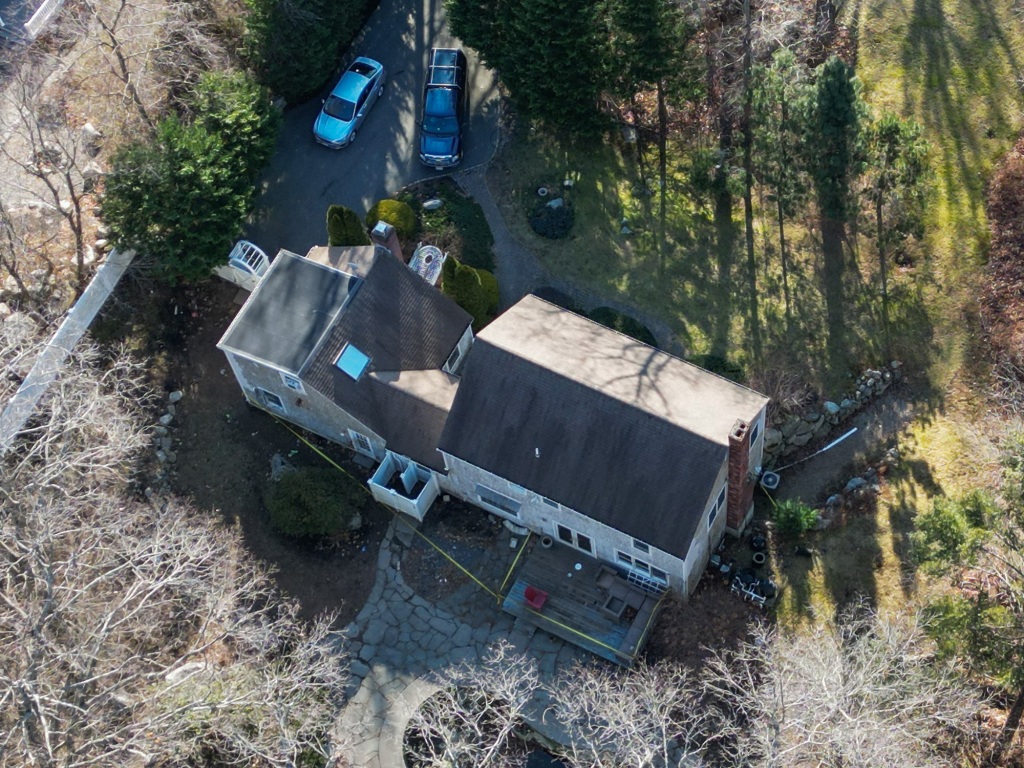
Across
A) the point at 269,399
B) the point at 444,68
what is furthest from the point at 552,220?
the point at 269,399

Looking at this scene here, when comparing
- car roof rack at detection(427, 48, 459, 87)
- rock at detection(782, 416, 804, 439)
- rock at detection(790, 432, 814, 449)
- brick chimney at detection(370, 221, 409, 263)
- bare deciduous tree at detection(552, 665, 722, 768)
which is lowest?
bare deciduous tree at detection(552, 665, 722, 768)

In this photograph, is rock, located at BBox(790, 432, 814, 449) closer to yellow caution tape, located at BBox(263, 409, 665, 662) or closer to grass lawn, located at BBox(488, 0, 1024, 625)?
A: grass lawn, located at BBox(488, 0, 1024, 625)

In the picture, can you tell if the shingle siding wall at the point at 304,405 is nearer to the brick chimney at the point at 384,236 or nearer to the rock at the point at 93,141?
the brick chimney at the point at 384,236

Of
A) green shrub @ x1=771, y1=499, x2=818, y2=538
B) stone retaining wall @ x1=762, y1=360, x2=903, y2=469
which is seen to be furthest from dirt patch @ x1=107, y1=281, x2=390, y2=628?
stone retaining wall @ x1=762, y1=360, x2=903, y2=469

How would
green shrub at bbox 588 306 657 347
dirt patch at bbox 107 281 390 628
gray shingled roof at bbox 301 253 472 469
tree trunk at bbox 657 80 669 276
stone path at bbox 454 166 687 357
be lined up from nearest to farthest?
gray shingled roof at bbox 301 253 472 469
dirt patch at bbox 107 281 390 628
green shrub at bbox 588 306 657 347
stone path at bbox 454 166 687 357
tree trunk at bbox 657 80 669 276

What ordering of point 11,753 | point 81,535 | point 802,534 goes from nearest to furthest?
1. point 11,753
2. point 81,535
3. point 802,534

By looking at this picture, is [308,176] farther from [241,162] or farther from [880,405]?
[880,405]

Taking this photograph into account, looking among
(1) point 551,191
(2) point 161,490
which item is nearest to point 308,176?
(1) point 551,191
